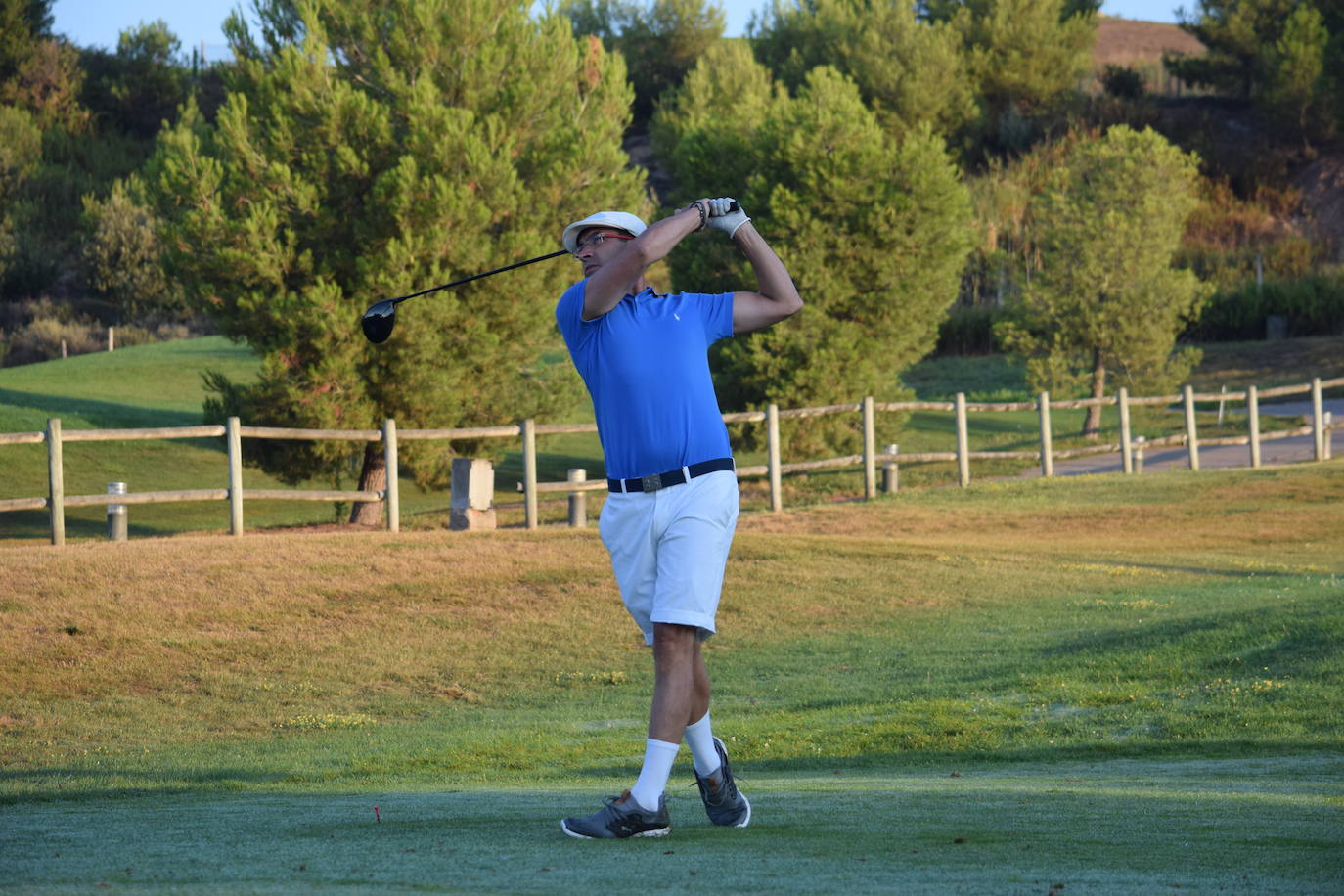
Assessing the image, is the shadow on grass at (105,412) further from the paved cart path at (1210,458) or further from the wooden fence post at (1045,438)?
the paved cart path at (1210,458)

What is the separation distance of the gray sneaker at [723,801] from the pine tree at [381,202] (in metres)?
16.4

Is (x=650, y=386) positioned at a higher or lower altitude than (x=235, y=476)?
higher

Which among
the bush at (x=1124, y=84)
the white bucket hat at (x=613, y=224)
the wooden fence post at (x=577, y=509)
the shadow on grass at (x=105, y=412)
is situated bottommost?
the wooden fence post at (x=577, y=509)

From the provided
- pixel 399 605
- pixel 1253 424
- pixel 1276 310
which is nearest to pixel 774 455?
pixel 399 605

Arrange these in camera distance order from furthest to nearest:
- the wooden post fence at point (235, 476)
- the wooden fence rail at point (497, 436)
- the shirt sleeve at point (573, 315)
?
the wooden post fence at point (235, 476) → the wooden fence rail at point (497, 436) → the shirt sleeve at point (573, 315)

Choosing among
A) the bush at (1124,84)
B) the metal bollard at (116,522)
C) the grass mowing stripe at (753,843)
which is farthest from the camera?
the bush at (1124,84)

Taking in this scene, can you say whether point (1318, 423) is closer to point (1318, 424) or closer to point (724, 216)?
point (1318, 424)

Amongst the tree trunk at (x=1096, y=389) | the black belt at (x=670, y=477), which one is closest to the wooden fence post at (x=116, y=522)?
the black belt at (x=670, y=477)

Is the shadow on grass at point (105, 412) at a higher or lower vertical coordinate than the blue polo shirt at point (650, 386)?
higher

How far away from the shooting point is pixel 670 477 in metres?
4.66

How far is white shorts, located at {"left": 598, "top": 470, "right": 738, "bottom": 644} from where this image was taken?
4598 millimetres

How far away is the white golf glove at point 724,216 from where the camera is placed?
193 inches

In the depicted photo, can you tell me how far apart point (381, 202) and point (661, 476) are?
670 inches

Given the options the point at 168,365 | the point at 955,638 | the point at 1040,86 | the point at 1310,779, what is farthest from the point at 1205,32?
the point at 1310,779
